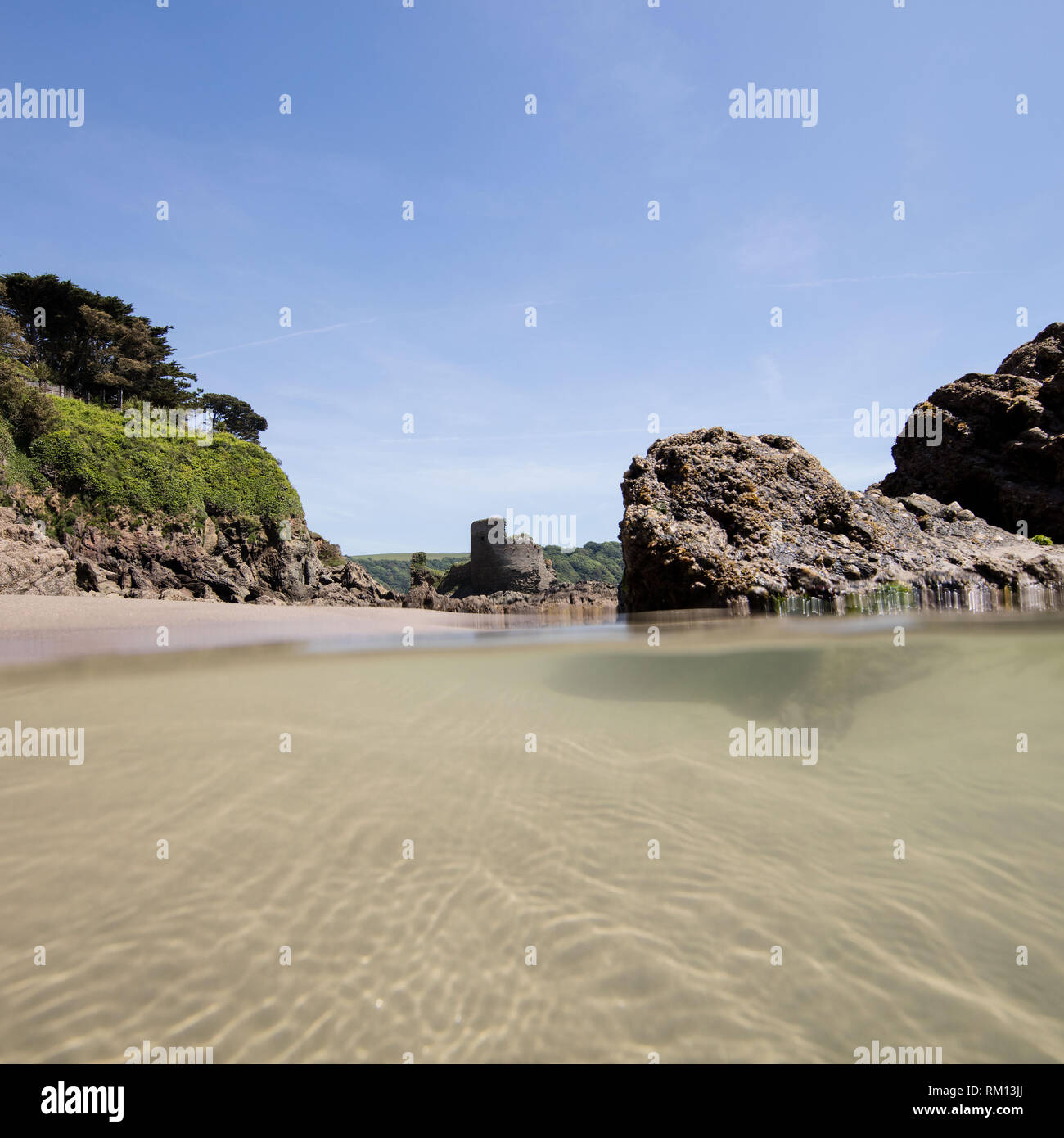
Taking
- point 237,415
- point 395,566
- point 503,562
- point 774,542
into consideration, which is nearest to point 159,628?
point 774,542

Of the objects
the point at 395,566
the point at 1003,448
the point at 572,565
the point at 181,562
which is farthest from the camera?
the point at 395,566

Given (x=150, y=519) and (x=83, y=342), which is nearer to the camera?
(x=150, y=519)

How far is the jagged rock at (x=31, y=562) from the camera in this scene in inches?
586

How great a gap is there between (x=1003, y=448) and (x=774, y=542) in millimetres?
7144

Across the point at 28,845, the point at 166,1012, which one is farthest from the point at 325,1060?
the point at 28,845

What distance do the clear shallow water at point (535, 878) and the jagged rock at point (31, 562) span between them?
13112 mm

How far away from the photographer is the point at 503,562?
3247 cm

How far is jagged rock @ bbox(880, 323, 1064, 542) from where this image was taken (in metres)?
10.6

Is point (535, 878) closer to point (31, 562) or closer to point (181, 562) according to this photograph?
point (31, 562)

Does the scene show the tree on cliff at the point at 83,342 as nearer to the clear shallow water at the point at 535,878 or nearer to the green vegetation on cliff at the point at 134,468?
the green vegetation on cliff at the point at 134,468

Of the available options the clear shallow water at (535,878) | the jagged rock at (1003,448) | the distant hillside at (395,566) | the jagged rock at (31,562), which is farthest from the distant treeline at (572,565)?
the clear shallow water at (535,878)
